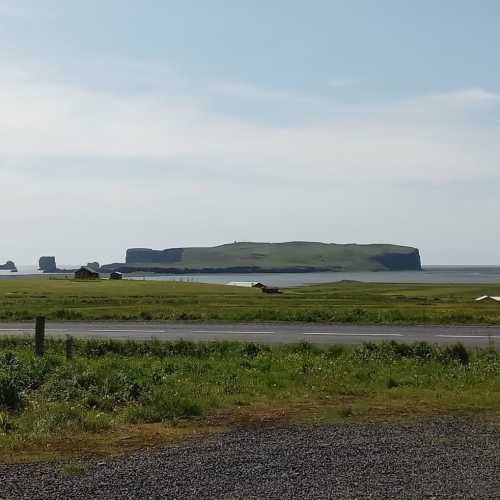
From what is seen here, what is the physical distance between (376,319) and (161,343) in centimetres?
1347

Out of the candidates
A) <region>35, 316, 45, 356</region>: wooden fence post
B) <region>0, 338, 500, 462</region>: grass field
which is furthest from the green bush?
<region>35, 316, 45, 356</region>: wooden fence post

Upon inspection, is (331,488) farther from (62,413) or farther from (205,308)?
(205,308)

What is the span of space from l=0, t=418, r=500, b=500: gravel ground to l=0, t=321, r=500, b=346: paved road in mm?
14599

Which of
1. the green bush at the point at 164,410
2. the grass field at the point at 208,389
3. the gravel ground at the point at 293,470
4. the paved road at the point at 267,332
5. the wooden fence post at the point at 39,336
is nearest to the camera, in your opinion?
the gravel ground at the point at 293,470

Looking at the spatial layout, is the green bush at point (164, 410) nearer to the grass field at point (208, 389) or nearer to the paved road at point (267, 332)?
the grass field at point (208, 389)

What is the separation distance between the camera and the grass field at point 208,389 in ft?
39.0

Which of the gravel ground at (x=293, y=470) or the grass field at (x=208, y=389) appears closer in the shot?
the gravel ground at (x=293, y=470)

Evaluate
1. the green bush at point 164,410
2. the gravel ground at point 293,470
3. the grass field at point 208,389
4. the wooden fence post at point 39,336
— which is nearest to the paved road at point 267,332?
the grass field at point 208,389

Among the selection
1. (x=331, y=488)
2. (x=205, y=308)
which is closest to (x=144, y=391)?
(x=331, y=488)

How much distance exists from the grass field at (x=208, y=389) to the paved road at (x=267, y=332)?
4145mm

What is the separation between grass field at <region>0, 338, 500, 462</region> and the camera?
11.9 metres

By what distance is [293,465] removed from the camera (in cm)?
939

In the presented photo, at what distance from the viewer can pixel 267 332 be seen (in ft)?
95.2

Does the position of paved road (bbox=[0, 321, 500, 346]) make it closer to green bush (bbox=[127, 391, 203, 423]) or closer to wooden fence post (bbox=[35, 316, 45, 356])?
wooden fence post (bbox=[35, 316, 45, 356])
